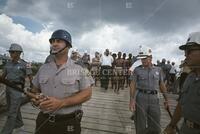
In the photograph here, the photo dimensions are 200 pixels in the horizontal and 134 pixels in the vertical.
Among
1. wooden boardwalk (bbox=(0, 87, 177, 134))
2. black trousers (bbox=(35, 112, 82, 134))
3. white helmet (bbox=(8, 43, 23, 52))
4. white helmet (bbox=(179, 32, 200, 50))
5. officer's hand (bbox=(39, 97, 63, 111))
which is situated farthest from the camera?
wooden boardwalk (bbox=(0, 87, 177, 134))

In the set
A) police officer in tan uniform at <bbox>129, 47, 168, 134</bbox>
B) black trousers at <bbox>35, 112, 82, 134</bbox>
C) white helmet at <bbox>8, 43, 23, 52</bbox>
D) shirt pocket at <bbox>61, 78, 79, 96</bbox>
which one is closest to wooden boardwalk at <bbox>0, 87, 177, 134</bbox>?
police officer in tan uniform at <bbox>129, 47, 168, 134</bbox>

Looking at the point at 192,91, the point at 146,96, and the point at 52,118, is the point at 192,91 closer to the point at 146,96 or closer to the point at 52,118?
the point at 52,118

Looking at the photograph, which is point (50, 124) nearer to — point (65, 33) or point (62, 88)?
point (62, 88)

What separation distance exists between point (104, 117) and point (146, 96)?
8.30 ft

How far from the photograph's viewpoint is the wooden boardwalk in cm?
687

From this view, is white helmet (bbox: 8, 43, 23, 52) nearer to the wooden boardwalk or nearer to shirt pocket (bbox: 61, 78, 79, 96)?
the wooden boardwalk

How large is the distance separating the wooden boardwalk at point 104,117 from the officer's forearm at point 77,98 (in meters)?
3.50

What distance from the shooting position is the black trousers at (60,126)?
3.22m

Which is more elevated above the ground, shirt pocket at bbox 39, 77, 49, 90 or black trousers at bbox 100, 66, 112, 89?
black trousers at bbox 100, 66, 112, 89

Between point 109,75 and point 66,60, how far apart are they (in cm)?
869

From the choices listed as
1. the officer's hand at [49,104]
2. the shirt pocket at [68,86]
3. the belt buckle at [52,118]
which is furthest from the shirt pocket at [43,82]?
the officer's hand at [49,104]

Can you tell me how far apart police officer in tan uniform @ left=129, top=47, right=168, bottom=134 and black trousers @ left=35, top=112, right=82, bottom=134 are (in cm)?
272

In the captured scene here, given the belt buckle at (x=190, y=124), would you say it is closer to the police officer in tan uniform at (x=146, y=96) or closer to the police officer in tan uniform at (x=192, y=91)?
the police officer in tan uniform at (x=192, y=91)

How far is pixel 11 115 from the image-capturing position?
6086 millimetres
